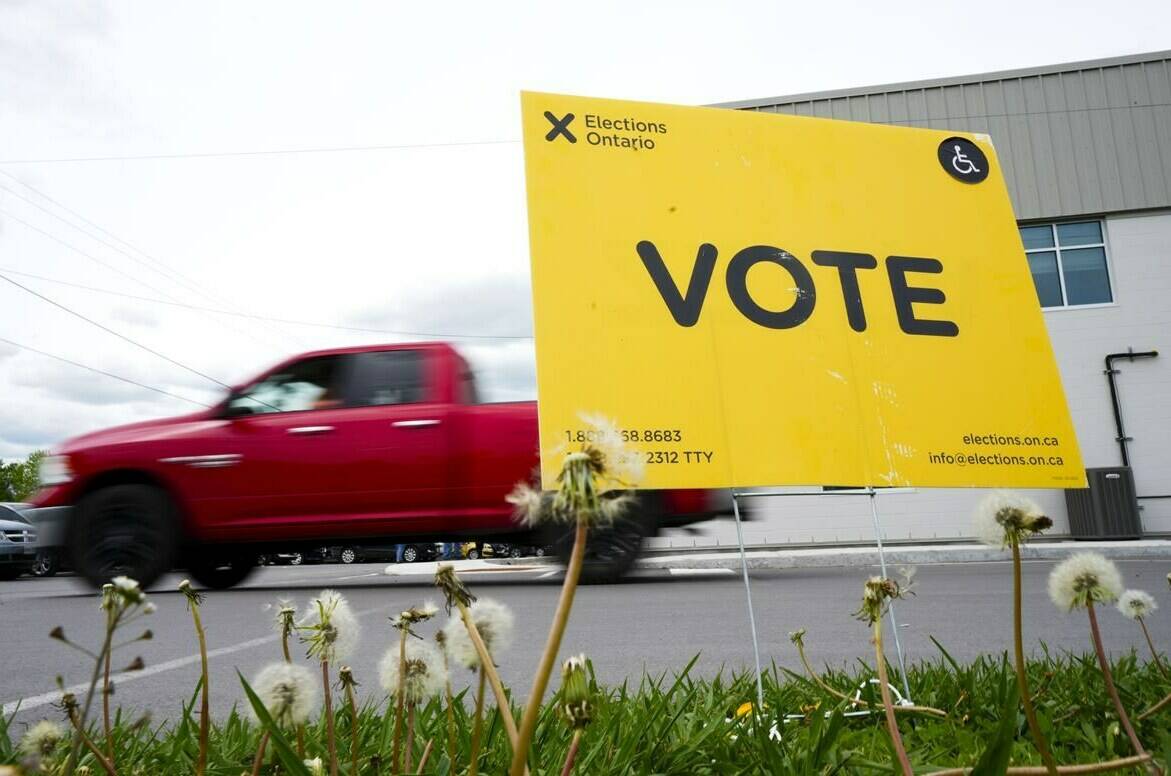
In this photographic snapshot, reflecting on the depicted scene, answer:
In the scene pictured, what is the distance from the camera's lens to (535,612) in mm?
4867

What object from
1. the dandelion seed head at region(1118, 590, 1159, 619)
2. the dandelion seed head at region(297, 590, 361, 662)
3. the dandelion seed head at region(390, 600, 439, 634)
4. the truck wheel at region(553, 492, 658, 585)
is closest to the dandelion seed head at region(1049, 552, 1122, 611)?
the dandelion seed head at region(1118, 590, 1159, 619)

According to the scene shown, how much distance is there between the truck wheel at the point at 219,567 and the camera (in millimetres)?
6164

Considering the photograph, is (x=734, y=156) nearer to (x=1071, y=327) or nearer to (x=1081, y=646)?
(x=1081, y=646)

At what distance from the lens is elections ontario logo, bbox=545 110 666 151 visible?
7.18 ft

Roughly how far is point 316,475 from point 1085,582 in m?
5.52

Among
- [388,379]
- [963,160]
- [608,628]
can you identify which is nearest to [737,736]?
[963,160]

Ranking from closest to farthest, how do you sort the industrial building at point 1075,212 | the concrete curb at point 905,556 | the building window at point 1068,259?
the concrete curb at point 905,556
the industrial building at point 1075,212
the building window at point 1068,259

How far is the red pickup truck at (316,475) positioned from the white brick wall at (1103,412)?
8.82m

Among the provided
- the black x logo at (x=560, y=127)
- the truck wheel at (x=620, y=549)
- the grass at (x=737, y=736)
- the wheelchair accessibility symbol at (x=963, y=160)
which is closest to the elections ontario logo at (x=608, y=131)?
the black x logo at (x=560, y=127)

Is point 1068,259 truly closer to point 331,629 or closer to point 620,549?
point 620,549

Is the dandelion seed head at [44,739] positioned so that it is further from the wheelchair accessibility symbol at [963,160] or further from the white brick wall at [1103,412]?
the white brick wall at [1103,412]

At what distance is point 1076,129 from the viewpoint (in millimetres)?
15250

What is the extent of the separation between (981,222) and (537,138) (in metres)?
1.38

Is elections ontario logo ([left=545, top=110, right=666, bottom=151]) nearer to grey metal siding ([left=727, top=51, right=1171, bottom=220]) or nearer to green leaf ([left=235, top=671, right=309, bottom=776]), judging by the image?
green leaf ([left=235, top=671, right=309, bottom=776])
